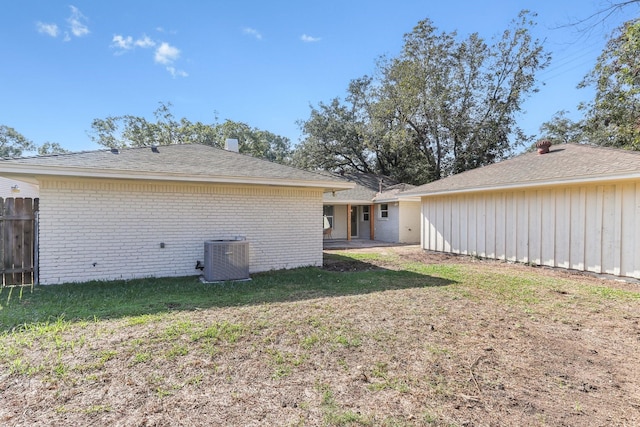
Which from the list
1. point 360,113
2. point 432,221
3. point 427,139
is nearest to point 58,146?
point 360,113

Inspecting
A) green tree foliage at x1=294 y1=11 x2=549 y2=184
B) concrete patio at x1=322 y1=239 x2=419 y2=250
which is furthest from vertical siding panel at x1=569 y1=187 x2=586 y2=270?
green tree foliage at x1=294 y1=11 x2=549 y2=184

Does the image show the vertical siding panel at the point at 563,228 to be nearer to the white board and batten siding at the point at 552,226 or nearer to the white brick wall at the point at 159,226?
the white board and batten siding at the point at 552,226

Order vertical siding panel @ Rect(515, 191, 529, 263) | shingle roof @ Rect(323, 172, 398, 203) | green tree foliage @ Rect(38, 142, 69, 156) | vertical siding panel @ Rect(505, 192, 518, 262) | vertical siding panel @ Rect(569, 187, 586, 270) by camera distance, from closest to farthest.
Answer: vertical siding panel @ Rect(569, 187, 586, 270) < vertical siding panel @ Rect(515, 191, 529, 263) < vertical siding panel @ Rect(505, 192, 518, 262) < shingle roof @ Rect(323, 172, 398, 203) < green tree foliage @ Rect(38, 142, 69, 156)

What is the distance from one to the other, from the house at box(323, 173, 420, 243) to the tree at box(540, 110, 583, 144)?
18.1 metres

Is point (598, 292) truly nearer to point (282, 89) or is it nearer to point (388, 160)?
point (282, 89)

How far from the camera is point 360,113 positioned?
26.9 metres

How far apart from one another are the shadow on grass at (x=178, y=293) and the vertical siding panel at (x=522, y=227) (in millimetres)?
3618

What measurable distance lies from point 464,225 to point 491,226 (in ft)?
3.35

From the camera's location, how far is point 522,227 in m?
9.17

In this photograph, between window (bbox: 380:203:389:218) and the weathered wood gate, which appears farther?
window (bbox: 380:203:389:218)

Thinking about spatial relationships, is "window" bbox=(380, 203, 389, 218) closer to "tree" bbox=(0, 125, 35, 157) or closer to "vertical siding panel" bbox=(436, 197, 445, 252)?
"vertical siding panel" bbox=(436, 197, 445, 252)

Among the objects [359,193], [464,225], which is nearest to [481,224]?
[464,225]

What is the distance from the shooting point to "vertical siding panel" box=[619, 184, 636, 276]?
22.4 feet

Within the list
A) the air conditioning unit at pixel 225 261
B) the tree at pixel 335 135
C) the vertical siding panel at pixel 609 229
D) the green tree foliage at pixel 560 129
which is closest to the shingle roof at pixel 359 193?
the tree at pixel 335 135
